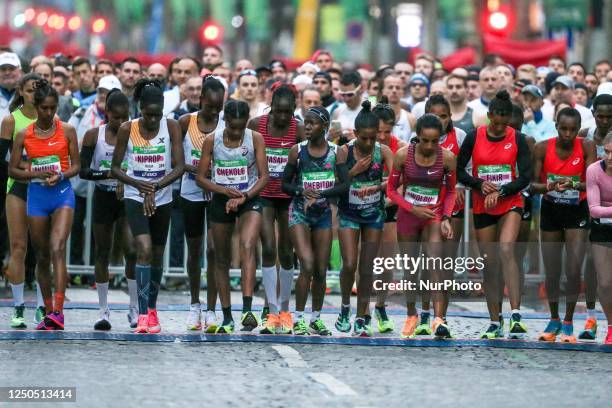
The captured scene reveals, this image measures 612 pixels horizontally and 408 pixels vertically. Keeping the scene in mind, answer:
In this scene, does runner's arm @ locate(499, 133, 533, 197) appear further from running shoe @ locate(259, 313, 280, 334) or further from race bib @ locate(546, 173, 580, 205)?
running shoe @ locate(259, 313, 280, 334)

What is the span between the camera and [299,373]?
1205cm

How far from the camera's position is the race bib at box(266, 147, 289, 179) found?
14656 millimetres

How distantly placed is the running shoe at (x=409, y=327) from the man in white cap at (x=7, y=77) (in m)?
5.13

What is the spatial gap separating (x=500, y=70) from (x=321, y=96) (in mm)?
2247

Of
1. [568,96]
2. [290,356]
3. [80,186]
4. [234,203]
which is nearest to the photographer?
[290,356]

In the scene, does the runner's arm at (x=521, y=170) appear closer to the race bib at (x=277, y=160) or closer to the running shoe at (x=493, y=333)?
the running shoe at (x=493, y=333)

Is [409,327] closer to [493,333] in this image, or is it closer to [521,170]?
[493,333]

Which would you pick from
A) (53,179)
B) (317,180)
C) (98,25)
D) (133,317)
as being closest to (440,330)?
(317,180)

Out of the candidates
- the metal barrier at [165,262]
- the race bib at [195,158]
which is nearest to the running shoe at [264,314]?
the race bib at [195,158]

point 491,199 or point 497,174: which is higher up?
point 497,174

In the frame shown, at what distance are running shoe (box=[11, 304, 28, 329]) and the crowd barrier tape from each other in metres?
0.52

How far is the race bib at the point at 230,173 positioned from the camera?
14242 mm

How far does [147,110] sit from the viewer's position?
556 inches

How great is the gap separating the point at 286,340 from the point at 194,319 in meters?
1.22
